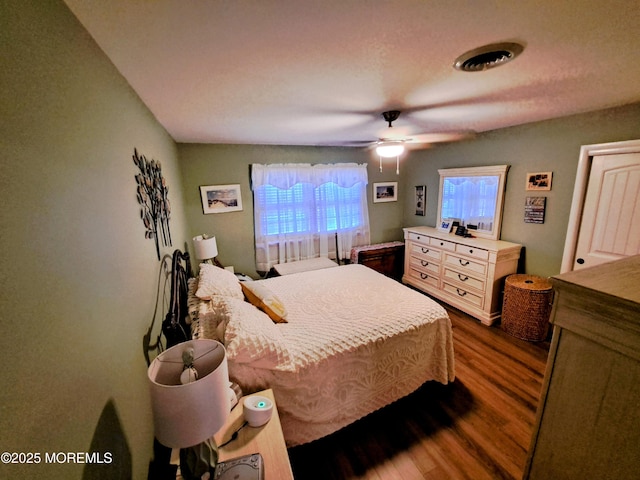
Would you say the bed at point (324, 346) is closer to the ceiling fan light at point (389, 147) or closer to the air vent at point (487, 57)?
the ceiling fan light at point (389, 147)

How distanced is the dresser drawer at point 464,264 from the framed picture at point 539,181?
104cm

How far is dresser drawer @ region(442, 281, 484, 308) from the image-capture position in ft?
10.4

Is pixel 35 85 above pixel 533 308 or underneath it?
above

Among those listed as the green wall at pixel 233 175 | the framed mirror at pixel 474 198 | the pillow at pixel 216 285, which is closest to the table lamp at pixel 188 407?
the pillow at pixel 216 285

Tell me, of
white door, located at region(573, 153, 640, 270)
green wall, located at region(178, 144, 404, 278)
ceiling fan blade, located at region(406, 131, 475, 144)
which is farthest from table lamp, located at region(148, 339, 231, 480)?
white door, located at region(573, 153, 640, 270)

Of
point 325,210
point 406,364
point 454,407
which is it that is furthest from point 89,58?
point 325,210

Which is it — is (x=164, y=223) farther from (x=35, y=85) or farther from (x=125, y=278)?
(x=35, y=85)

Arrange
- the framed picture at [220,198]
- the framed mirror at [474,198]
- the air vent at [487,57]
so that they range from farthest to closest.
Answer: the framed picture at [220,198]
the framed mirror at [474,198]
the air vent at [487,57]

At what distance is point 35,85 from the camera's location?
67 centimetres

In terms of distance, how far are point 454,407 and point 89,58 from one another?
3.01m

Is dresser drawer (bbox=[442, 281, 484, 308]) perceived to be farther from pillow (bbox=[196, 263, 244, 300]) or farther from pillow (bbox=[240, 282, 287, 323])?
pillow (bbox=[196, 263, 244, 300])

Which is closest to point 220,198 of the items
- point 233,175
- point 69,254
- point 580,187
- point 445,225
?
point 233,175

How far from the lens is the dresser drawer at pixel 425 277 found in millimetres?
3772

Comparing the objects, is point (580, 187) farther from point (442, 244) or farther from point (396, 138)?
point (396, 138)
